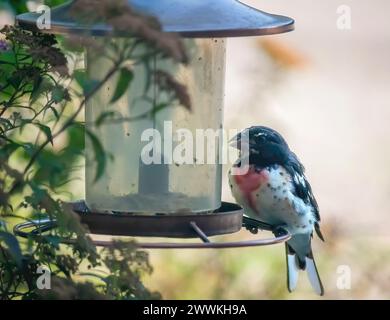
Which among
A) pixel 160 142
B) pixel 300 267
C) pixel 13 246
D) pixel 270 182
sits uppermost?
pixel 160 142

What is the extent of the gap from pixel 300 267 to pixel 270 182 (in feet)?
1.99

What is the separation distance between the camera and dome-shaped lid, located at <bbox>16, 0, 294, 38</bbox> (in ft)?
10.5

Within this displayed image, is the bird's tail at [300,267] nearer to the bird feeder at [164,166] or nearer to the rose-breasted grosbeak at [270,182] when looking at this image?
the rose-breasted grosbeak at [270,182]

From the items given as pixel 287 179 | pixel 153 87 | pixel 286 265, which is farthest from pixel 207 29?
pixel 286 265

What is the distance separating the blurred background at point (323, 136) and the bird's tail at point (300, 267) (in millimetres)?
104

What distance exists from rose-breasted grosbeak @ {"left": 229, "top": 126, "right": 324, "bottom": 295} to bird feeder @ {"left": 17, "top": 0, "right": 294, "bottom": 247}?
2.06 feet

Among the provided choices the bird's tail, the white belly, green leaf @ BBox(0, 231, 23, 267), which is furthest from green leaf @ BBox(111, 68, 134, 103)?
the bird's tail

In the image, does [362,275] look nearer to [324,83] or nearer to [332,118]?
[332,118]

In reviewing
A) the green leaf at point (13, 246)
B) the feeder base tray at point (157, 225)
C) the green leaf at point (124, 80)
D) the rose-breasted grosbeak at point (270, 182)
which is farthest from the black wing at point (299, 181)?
the green leaf at point (13, 246)

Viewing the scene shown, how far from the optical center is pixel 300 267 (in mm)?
4957

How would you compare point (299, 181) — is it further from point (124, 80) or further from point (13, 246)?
point (13, 246)

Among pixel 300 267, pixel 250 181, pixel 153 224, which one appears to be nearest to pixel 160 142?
pixel 153 224

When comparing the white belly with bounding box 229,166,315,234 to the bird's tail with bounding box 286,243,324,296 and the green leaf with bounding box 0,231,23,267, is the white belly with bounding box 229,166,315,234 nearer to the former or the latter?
the bird's tail with bounding box 286,243,324,296

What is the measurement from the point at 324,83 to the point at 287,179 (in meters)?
4.30
